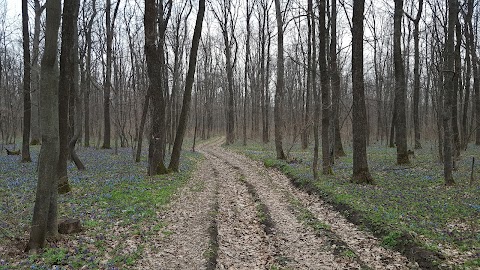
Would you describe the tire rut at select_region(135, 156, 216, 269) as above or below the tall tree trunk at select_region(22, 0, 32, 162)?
below

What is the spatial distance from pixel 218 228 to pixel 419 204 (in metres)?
5.42

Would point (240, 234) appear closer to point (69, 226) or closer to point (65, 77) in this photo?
point (69, 226)

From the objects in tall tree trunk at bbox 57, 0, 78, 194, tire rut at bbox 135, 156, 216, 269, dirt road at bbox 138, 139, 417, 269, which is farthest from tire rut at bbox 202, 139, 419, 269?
tall tree trunk at bbox 57, 0, 78, 194

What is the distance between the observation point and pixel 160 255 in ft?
21.0

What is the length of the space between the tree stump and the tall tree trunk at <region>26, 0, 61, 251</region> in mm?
744

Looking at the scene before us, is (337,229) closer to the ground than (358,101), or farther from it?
closer to the ground

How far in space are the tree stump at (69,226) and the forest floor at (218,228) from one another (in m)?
0.27

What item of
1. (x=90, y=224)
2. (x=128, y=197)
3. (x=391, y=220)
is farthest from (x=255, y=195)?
(x=90, y=224)

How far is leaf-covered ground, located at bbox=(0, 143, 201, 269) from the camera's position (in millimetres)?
5711

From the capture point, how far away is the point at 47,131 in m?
5.96

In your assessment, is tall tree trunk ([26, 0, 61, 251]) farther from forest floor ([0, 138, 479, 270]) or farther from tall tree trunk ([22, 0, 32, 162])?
tall tree trunk ([22, 0, 32, 162])

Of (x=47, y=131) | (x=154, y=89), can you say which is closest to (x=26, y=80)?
(x=154, y=89)

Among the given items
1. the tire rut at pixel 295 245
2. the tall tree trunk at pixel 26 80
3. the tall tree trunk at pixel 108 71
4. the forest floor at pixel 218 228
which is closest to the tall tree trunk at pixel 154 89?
the forest floor at pixel 218 228

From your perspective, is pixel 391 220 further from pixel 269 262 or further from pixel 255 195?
pixel 255 195
